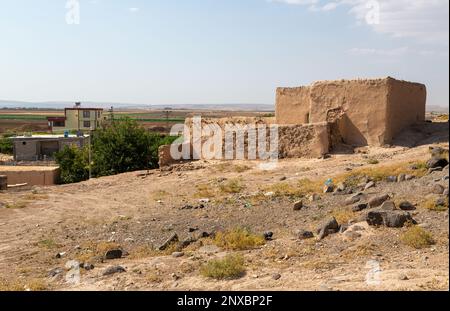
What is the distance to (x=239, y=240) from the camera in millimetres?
7305

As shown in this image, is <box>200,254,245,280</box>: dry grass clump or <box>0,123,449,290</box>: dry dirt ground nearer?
<box>0,123,449,290</box>: dry dirt ground

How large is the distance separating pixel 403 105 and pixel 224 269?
12814mm

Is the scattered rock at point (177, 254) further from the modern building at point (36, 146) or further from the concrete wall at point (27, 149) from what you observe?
the concrete wall at point (27, 149)

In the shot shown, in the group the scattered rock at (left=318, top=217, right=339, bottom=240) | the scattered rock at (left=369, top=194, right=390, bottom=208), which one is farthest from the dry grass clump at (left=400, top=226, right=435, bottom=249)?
the scattered rock at (left=369, top=194, right=390, bottom=208)

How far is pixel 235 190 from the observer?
1271cm

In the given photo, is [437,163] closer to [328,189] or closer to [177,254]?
[328,189]

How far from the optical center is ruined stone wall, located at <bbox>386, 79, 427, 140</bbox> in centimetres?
1542

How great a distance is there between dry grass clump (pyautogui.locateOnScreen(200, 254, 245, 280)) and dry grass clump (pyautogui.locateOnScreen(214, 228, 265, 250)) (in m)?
1.11

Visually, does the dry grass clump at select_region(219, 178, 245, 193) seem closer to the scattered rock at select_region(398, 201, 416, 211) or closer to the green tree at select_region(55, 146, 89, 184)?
the scattered rock at select_region(398, 201, 416, 211)

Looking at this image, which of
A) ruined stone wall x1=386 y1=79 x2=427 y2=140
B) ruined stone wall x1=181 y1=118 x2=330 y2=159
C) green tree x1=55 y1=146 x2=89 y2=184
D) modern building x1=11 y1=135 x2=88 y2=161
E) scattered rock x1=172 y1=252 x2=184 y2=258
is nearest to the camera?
scattered rock x1=172 y1=252 x2=184 y2=258

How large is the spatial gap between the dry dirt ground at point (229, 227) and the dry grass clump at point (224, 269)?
111 mm
